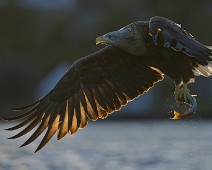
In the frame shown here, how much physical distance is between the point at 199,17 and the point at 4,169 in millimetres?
16901

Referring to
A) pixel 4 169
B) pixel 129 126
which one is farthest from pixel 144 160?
pixel 129 126

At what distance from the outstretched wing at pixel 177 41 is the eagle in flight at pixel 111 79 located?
0.06ft

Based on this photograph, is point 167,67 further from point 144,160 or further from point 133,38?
point 144,160

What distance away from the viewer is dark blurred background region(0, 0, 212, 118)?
2388 centimetres

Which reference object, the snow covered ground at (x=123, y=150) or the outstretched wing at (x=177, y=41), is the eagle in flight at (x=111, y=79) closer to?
the outstretched wing at (x=177, y=41)

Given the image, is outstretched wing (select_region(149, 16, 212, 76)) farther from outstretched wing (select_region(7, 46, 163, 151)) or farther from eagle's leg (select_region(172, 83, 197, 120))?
outstretched wing (select_region(7, 46, 163, 151))

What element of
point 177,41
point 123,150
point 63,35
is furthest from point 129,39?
point 63,35

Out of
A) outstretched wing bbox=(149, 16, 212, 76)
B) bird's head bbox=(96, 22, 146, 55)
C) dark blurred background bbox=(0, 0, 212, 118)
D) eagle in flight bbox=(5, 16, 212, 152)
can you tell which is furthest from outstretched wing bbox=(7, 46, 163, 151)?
dark blurred background bbox=(0, 0, 212, 118)

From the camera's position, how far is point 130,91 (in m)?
13.0

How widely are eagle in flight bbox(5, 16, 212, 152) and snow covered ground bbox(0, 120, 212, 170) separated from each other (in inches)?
79.6

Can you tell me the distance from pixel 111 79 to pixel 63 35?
57.5ft

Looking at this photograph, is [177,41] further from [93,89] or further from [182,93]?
[93,89]

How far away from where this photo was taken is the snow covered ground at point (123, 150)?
595 inches

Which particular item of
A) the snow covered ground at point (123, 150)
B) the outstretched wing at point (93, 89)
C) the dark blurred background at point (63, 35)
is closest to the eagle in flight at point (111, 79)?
the outstretched wing at point (93, 89)
